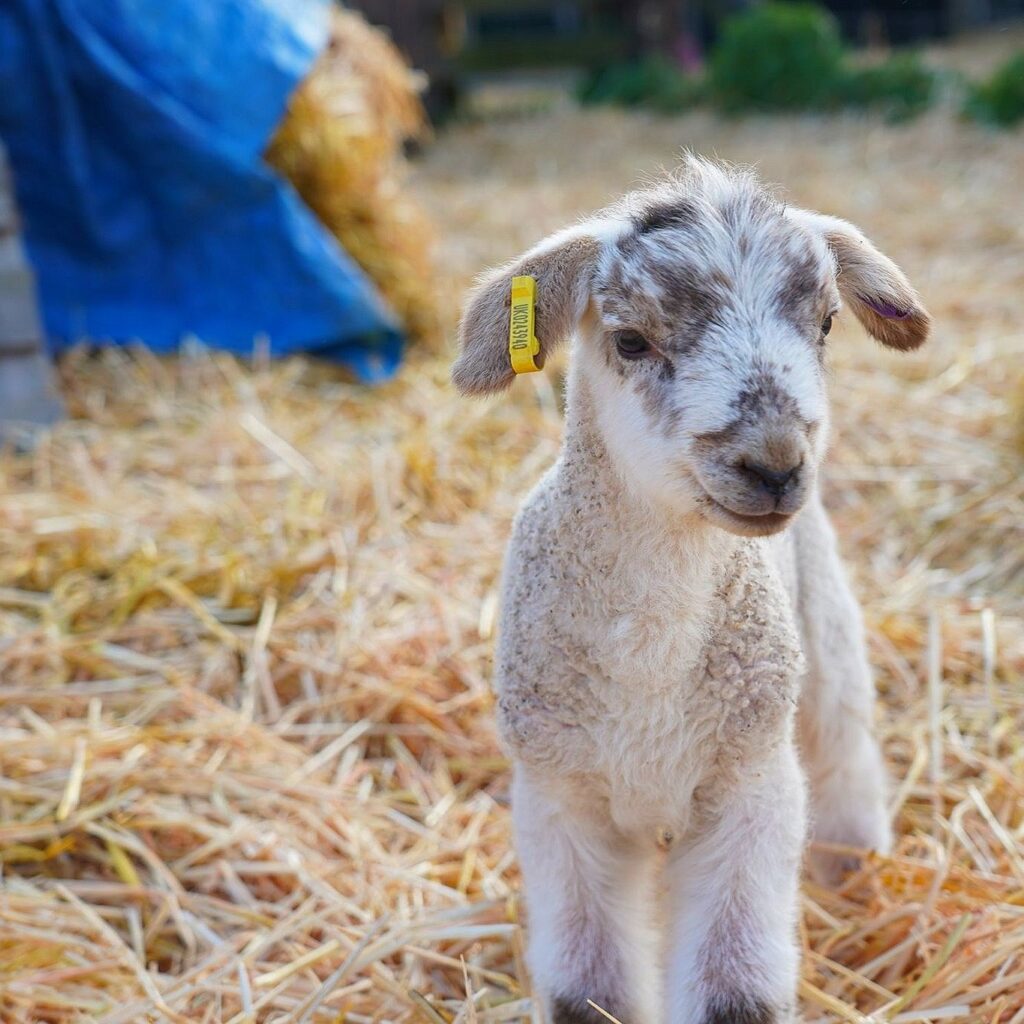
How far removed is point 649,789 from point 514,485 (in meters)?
2.63

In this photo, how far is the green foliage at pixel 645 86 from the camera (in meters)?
14.4

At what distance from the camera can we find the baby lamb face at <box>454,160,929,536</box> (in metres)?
2.02

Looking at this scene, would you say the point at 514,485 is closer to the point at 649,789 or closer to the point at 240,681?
the point at 240,681

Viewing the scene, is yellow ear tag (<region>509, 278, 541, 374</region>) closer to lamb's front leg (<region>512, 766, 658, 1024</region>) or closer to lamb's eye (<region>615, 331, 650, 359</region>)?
lamb's eye (<region>615, 331, 650, 359</region>)

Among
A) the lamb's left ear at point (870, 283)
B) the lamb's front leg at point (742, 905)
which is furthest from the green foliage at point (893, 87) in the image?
the lamb's front leg at point (742, 905)

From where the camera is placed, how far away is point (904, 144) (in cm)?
1109

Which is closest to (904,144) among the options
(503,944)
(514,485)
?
(514,485)

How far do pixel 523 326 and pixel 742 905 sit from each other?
109 centimetres

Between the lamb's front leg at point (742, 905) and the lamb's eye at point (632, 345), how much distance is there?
77 centimetres

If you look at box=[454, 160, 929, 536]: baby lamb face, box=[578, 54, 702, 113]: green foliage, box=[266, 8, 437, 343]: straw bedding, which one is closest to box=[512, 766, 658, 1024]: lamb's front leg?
box=[454, 160, 929, 536]: baby lamb face

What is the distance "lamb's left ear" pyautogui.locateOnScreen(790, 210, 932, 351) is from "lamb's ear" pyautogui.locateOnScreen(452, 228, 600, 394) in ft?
1.44

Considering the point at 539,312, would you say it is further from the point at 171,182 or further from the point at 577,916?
the point at 171,182

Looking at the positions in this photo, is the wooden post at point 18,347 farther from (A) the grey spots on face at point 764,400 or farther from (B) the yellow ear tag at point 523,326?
(A) the grey spots on face at point 764,400

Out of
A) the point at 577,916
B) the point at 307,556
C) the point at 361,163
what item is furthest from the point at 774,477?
the point at 361,163
